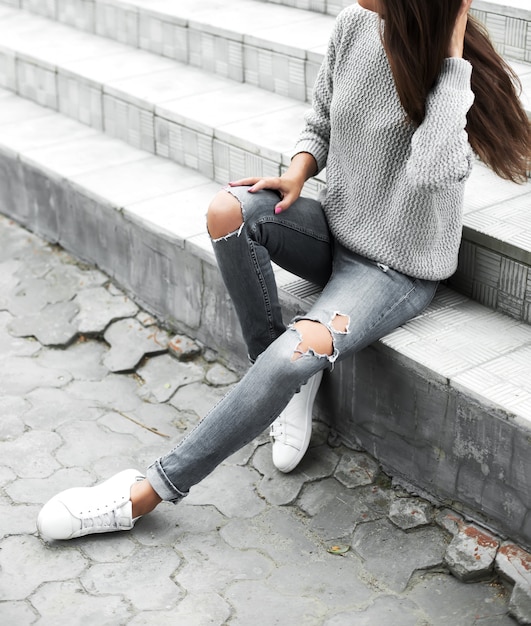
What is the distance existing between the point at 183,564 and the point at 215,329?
108 centimetres

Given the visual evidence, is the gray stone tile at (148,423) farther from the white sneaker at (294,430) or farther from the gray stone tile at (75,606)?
the gray stone tile at (75,606)

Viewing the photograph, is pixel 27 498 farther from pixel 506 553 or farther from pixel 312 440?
pixel 506 553

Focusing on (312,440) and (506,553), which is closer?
(506,553)

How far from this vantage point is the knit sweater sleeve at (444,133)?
2.53m

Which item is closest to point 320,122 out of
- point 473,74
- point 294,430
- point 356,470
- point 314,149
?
point 314,149

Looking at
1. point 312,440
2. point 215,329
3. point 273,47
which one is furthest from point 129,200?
point 312,440

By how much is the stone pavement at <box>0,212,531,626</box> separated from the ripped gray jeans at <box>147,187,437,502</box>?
22cm

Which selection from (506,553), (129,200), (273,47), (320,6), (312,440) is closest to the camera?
(506,553)

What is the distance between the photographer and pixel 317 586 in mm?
2645

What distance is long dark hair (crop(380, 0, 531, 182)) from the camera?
2477 mm

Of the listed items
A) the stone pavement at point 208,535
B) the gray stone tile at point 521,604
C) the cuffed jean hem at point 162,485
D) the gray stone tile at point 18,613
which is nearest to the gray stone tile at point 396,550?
the stone pavement at point 208,535

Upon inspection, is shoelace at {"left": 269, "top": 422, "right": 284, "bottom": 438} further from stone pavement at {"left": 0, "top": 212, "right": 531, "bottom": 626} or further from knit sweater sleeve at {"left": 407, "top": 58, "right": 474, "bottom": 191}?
knit sweater sleeve at {"left": 407, "top": 58, "right": 474, "bottom": 191}

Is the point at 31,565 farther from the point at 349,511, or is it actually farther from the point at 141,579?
the point at 349,511

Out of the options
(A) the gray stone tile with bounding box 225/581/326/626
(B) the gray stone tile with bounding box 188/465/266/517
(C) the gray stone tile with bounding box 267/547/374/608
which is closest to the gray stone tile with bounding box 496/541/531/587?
(C) the gray stone tile with bounding box 267/547/374/608
